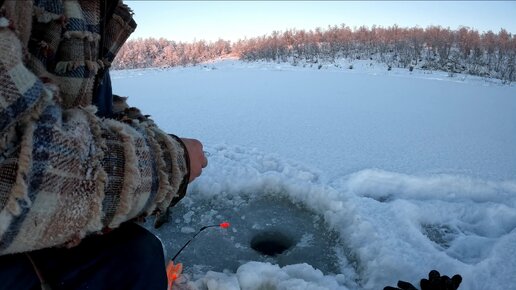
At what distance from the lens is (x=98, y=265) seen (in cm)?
77

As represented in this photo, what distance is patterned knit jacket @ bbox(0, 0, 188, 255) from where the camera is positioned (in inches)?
20.1

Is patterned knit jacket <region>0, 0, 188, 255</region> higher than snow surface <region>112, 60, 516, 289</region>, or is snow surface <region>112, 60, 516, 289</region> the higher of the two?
patterned knit jacket <region>0, 0, 188, 255</region>

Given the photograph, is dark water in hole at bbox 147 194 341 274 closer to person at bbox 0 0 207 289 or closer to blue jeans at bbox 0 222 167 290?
blue jeans at bbox 0 222 167 290

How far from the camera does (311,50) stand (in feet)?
76.4

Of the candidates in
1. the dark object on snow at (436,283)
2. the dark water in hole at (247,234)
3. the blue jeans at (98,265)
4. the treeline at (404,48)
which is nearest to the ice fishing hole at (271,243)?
the dark water in hole at (247,234)

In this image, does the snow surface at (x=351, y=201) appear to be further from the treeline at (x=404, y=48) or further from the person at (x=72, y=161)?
the treeline at (x=404, y=48)

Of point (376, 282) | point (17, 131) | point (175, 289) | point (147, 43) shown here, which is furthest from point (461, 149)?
point (147, 43)

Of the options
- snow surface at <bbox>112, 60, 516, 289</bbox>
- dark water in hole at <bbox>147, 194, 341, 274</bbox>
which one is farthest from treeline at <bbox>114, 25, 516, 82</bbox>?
dark water in hole at <bbox>147, 194, 341, 274</bbox>

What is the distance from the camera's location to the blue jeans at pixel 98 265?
0.69 meters

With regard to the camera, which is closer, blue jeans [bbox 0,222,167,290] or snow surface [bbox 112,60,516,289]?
blue jeans [bbox 0,222,167,290]

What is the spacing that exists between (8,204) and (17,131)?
0.32 feet

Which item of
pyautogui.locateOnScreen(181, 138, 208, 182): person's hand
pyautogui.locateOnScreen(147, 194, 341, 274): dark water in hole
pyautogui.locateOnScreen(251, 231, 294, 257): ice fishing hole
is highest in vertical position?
pyautogui.locateOnScreen(181, 138, 208, 182): person's hand

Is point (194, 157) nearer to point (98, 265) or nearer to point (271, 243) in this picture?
point (98, 265)

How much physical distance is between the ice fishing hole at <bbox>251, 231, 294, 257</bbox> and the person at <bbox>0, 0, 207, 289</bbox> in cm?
113
